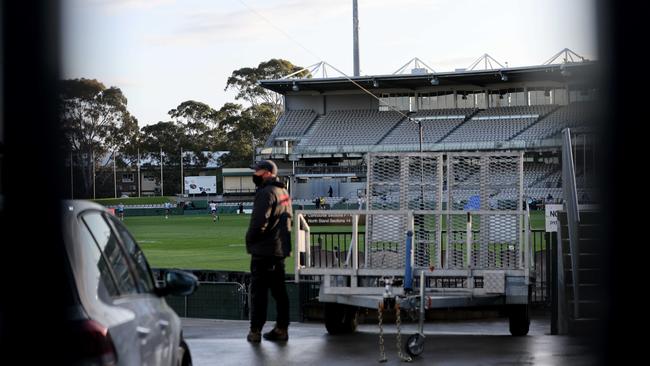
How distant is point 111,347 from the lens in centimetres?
254

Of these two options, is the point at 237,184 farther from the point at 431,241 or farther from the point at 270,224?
the point at 270,224

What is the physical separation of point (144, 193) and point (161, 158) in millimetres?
7892

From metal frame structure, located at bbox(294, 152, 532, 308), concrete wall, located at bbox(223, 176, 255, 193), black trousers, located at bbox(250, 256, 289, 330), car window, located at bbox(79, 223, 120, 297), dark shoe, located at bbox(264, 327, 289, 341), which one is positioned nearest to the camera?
car window, located at bbox(79, 223, 120, 297)

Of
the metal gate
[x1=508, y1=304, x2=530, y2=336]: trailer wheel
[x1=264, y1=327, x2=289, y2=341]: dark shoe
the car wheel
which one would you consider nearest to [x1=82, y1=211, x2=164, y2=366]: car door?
the car wheel

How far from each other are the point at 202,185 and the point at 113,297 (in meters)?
87.5

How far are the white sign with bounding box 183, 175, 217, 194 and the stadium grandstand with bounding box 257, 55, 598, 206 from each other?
15.0 m

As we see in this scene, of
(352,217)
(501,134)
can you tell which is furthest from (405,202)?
(501,134)

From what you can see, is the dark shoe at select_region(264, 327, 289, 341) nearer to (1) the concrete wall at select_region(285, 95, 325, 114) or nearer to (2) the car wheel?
(2) the car wheel

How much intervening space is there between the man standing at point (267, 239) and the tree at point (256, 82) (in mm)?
81318

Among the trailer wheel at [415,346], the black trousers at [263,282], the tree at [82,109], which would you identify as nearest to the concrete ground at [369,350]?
the trailer wheel at [415,346]

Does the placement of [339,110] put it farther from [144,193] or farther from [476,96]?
[144,193]

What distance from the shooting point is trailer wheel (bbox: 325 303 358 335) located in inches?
406

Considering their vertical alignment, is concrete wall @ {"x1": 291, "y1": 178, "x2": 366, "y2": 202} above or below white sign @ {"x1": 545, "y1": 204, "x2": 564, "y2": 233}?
above

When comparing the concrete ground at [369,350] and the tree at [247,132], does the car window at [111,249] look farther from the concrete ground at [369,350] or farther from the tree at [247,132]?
the tree at [247,132]
